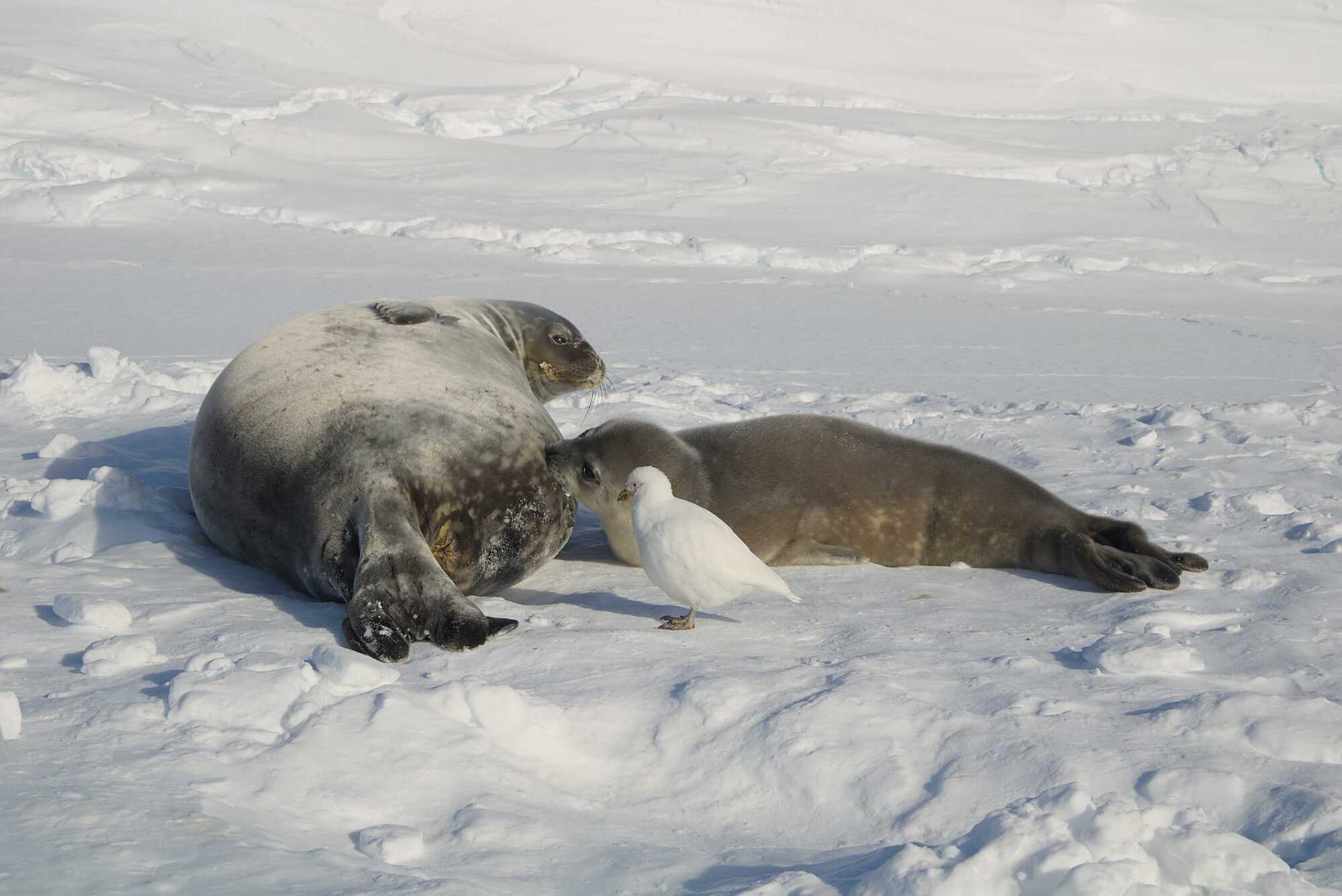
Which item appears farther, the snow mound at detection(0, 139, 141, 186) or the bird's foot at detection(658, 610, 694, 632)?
the snow mound at detection(0, 139, 141, 186)

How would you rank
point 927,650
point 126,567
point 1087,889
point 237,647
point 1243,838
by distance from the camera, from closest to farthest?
point 1087,889 < point 1243,838 < point 237,647 < point 927,650 < point 126,567

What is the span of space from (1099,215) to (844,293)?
5.48 m

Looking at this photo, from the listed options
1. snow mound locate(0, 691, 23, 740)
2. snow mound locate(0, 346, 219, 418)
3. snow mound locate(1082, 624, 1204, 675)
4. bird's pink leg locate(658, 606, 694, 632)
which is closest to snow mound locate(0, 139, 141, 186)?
snow mound locate(0, 346, 219, 418)

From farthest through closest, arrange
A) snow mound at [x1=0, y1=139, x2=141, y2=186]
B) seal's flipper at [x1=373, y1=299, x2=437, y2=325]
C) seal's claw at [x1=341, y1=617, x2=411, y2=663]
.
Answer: snow mound at [x1=0, y1=139, x2=141, y2=186], seal's flipper at [x1=373, y1=299, x2=437, y2=325], seal's claw at [x1=341, y1=617, x2=411, y2=663]

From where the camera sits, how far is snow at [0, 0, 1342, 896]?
5.72 ft

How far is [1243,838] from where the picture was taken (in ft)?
5.54

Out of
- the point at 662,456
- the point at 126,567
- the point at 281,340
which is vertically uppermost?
the point at 281,340

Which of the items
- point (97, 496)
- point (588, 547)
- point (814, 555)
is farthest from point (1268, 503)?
→ point (97, 496)

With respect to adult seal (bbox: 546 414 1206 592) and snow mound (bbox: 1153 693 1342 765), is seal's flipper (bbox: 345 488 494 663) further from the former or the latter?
snow mound (bbox: 1153 693 1342 765)

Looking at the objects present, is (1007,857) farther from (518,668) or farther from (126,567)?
(126,567)

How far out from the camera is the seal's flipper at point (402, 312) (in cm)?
383

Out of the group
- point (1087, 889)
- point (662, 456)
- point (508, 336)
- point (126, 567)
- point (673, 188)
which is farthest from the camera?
point (673, 188)

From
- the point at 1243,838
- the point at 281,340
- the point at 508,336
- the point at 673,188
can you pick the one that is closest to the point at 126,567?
the point at 281,340

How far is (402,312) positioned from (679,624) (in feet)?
5.16
